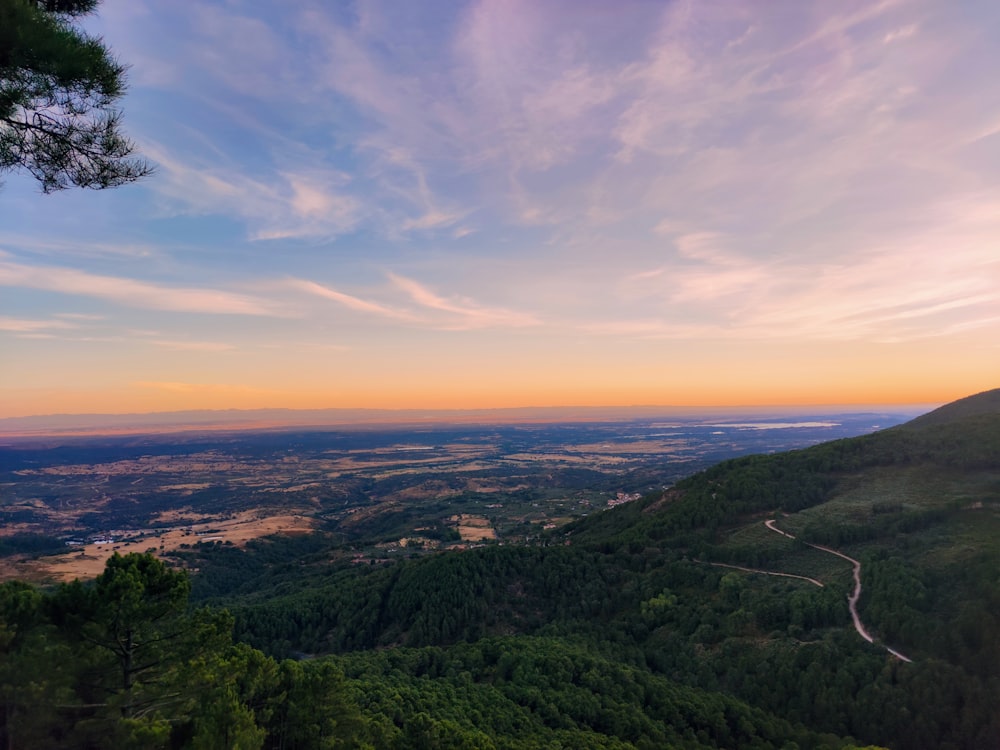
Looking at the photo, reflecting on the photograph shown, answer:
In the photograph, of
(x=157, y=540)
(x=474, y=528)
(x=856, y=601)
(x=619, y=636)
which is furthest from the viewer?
(x=474, y=528)

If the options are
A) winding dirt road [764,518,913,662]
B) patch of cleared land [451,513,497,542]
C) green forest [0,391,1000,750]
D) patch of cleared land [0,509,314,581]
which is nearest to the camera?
green forest [0,391,1000,750]

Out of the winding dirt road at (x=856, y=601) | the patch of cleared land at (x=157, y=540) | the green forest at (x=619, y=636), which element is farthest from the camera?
the patch of cleared land at (x=157, y=540)

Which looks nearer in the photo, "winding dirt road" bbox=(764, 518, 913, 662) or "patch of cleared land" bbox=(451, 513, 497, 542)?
"winding dirt road" bbox=(764, 518, 913, 662)

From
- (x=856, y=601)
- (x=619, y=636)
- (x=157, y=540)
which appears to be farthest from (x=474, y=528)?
(x=856, y=601)

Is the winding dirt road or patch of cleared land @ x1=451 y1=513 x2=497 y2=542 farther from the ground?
the winding dirt road

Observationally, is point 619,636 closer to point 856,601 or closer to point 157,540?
point 856,601

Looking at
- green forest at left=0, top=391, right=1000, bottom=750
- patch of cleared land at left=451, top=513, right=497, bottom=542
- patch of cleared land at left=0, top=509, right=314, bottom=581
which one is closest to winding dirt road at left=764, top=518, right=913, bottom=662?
green forest at left=0, top=391, right=1000, bottom=750

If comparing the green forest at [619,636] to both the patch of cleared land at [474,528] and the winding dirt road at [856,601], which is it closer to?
the winding dirt road at [856,601]

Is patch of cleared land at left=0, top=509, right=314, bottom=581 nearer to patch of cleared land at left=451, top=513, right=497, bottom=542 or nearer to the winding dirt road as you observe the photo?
patch of cleared land at left=451, top=513, right=497, bottom=542

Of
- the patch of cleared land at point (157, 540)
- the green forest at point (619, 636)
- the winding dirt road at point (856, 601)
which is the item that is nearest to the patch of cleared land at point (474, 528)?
the green forest at point (619, 636)

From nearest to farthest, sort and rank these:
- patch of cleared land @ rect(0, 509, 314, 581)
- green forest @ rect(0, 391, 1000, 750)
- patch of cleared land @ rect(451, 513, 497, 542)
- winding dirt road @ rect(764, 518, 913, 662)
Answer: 1. green forest @ rect(0, 391, 1000, 750)
2. winding dirt road @ rect(764, 518, 913, 662)
3. patch of cleared land @ rect(0, 509, 314, 581)
4. patch of cleared land @ rect(451, 513, 497, 542)
